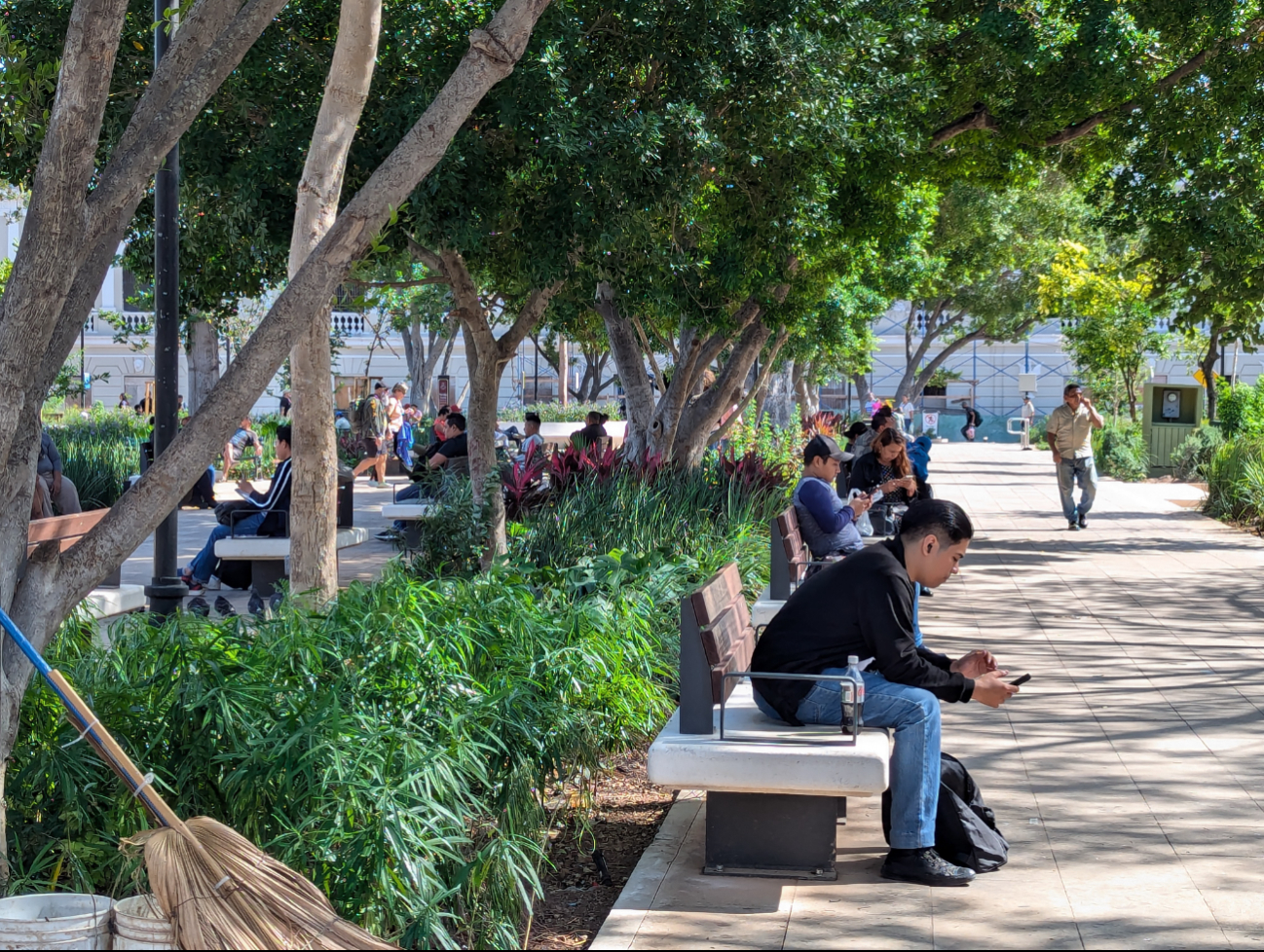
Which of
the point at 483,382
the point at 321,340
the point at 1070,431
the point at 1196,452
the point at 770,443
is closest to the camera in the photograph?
Answer: the point at 321,340

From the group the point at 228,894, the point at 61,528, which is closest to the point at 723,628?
the point at 228,894

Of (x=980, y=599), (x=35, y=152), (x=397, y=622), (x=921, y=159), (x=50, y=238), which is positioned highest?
(x=921, y=159)

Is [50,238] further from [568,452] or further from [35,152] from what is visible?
[568,452]

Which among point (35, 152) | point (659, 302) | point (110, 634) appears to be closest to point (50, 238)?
point (110, 634)

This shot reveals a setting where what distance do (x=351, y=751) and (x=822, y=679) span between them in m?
1.64

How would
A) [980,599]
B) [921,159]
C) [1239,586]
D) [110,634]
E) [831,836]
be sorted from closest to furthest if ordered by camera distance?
→ [831,836]
[110,634]
[980,599]
[1239,586]
[921,159]

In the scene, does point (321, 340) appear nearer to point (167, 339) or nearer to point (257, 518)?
point (167, 339)

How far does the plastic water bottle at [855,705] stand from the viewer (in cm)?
Result: 457

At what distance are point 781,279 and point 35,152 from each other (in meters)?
6.51

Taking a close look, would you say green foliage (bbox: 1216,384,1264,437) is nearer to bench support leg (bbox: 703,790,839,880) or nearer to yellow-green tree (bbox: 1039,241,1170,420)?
yellow-green tree (bbox: 1039,241,1170,420)

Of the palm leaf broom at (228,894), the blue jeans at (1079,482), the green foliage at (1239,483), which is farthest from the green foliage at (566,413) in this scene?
the palm leaf broom at (228,894)

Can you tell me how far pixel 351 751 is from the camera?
170 inches

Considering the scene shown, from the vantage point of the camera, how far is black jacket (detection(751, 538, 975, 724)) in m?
4.77

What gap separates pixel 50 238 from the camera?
4.09 m
